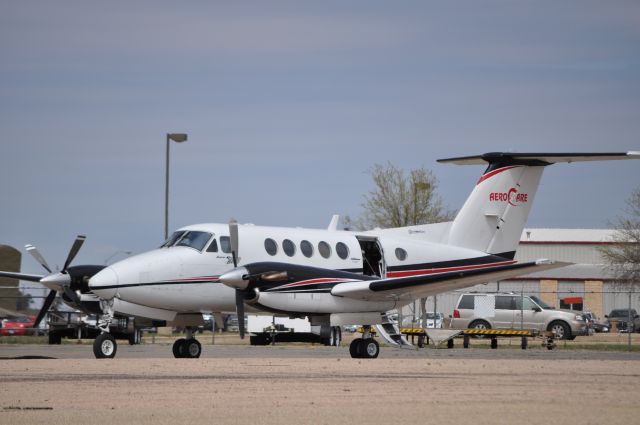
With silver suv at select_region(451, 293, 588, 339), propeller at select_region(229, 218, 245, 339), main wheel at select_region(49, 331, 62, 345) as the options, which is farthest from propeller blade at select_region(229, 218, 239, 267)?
silver suv at select_region(451, 293, 588, 339)

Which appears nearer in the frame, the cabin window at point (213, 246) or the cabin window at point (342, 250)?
the cabin window at point (213, 246)

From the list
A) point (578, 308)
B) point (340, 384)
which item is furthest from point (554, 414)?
point (578, 308)

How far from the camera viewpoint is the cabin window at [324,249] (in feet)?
90.8

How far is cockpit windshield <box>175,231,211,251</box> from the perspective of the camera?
2591 centimetres

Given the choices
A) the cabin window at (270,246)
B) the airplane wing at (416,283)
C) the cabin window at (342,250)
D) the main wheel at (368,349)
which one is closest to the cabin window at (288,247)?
the cabin window at (270,246)

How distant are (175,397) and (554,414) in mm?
5301

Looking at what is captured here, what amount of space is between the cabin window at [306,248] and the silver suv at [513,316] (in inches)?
675

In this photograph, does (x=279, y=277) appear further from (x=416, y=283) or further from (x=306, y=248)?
(x=416, y=283)

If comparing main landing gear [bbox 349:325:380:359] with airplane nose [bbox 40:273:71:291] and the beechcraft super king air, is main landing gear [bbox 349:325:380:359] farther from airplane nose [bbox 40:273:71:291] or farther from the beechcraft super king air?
airplane nose [bbox 40:273:71:291]

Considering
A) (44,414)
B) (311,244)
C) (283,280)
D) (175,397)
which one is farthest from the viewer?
(311,244)

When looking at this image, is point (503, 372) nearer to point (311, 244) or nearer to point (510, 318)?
point (311, 244)

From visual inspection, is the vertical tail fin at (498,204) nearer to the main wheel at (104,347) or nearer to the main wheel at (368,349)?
the main wheel at (368,349)

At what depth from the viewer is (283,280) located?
82.7 feet

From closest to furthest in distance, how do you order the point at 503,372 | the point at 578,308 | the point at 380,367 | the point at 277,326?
the point at 503,372
the point at 380,367
the point at 277,326
the point at 578,308
